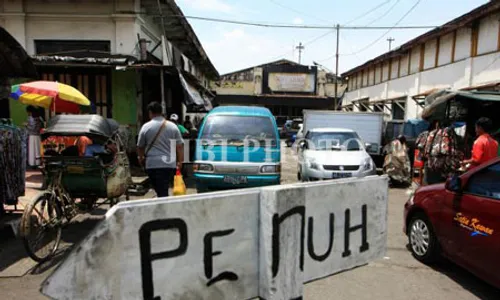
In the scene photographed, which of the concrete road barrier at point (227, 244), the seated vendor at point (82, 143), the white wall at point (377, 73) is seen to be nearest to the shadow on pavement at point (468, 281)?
the concrete road barrier at point (227, 244)

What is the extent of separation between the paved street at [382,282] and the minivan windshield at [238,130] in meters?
3.78

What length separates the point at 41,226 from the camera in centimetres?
418

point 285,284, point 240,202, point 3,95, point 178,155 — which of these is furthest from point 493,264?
point 3,95

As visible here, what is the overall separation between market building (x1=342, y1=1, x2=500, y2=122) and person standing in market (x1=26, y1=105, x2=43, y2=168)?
13.9m

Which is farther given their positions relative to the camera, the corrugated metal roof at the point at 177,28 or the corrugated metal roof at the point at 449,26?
the corrugated metal roof at the point at 449,26

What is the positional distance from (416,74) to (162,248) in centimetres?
2054

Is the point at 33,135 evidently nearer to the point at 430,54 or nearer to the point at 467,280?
the point at 467,280

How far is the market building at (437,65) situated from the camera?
13.0 metres

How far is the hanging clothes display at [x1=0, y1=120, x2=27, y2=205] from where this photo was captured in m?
4.76

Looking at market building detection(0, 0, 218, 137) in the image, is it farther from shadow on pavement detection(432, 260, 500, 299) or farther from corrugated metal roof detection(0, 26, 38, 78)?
shadow on pavement detection(432, 260, 500, 299)

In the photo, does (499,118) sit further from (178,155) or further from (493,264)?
(178,155)

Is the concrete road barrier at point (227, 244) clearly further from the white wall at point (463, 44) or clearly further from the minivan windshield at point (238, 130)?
the white wall at point (463, 44)

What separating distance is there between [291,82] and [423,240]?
33992mm

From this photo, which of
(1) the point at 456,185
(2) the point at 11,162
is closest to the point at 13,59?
(2) the point at 11,162
